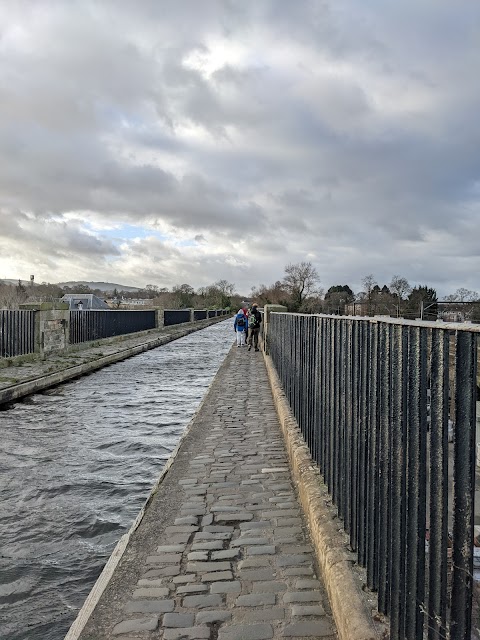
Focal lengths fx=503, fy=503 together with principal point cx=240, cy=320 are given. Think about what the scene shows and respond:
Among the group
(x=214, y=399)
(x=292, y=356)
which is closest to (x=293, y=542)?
(x=292, y=356)

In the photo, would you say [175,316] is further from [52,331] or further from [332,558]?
[332,558]

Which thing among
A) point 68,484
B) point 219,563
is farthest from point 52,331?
point 219,563

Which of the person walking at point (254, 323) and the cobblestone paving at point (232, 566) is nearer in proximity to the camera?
the cobblestone paving at point (232, 566)

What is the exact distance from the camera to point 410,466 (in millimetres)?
2059

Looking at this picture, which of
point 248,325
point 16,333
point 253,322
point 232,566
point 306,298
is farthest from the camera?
point 306,298

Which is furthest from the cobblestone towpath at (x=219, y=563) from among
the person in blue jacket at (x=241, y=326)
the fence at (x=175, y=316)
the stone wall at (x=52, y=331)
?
the fence at (x=175, y=316)

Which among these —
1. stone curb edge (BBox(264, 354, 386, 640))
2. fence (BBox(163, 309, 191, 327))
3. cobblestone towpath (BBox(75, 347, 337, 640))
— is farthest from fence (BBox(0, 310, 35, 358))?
fence (BBox(163, 309, 191, 327))

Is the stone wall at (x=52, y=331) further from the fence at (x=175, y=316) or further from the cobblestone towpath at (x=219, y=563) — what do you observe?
the fence at (x=175, y=316)

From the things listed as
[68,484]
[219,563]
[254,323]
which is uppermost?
[254,323]

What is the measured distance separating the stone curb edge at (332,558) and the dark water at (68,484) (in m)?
1.54

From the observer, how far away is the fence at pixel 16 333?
13531 mm

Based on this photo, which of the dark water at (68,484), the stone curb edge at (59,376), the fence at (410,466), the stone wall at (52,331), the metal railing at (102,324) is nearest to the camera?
the fence at (410,466)

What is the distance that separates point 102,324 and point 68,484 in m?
16.7

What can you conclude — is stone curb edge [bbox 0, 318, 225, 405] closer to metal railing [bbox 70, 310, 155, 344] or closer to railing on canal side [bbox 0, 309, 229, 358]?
railing on canal side [bbox 0, 309, 229, 358]
